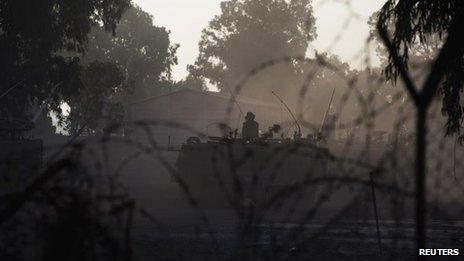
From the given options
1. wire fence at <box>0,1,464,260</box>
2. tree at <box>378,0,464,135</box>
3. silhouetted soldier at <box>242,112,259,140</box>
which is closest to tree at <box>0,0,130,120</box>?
wire fence at <box>0,1,464,260</box>

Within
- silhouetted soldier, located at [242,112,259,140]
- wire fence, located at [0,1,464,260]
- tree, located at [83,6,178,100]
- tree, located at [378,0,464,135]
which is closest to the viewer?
wire fence, located at [0,1,464,260]

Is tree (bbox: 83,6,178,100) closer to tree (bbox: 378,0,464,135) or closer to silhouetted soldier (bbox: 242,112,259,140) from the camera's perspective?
silhouetted soldier (bbox: 242,112,259,140)

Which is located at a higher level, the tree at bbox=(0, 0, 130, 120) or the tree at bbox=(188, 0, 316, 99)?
the tree at bbox=(188, 0, 316, 99)

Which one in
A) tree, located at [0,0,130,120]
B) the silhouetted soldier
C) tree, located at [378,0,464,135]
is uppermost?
tree, located at [0,0,130,120]

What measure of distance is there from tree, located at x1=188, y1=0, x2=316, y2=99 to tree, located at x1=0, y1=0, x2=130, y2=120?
48.4 metres

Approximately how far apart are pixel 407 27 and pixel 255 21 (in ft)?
232

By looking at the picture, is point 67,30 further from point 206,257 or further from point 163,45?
point 163,45

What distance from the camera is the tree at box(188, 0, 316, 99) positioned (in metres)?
77.4

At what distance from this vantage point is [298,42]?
265 ft

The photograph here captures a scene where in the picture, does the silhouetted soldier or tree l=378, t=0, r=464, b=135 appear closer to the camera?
tree l=378, t=0, r=464, b=135

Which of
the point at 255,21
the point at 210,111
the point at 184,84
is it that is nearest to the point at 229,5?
the point at 255,21

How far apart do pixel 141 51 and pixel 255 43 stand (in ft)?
40.1

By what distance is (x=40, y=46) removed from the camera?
1040 inches

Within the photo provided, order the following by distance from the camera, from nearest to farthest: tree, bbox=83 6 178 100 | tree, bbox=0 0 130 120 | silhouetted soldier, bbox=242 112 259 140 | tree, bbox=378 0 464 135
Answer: tree, bbox=378 0 464 135 < silhouetted soldier, bbox=242 112 259 140 < tree, bbox=0 0 130 120 < tree, bbox=83 6 178 100
